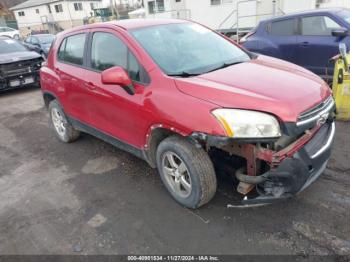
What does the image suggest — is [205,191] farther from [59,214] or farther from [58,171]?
[58,171]

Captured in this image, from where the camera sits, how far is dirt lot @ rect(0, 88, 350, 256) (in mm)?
2715

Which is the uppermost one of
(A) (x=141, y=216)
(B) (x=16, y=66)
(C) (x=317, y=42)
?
(C) (x=317, y=42)

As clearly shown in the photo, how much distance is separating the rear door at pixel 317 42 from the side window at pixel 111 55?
4457 mm

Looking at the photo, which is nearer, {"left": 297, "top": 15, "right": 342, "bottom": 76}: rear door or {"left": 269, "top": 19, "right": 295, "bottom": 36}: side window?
{"left": 297, "top": 15, "right": 342, "bottom": 76}: rear door

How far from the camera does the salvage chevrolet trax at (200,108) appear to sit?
250 cm

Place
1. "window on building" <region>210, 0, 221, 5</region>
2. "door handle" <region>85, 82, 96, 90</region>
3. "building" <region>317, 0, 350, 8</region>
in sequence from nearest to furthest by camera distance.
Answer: "door handle" <region>85, 82, 96, 90</region>, "building" <region>317, 0, 350, 8</region>, "window on building" <region>210, 0, 221, 5</region>

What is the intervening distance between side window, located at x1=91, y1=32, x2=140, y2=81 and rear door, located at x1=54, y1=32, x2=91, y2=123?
267mm

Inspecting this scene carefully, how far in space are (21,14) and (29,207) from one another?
52308 millimetres

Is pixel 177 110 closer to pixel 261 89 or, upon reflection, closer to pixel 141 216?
pixel 261 89

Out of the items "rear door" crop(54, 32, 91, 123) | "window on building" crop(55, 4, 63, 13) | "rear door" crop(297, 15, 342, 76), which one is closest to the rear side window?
"rear door" crop(54, 32, 91, 123)

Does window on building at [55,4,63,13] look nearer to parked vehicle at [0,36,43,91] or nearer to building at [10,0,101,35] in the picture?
building at [10,0,101,35]

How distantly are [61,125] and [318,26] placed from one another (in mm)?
5412

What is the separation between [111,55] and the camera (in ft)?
11.9

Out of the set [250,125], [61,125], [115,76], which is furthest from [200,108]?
[61,125]
